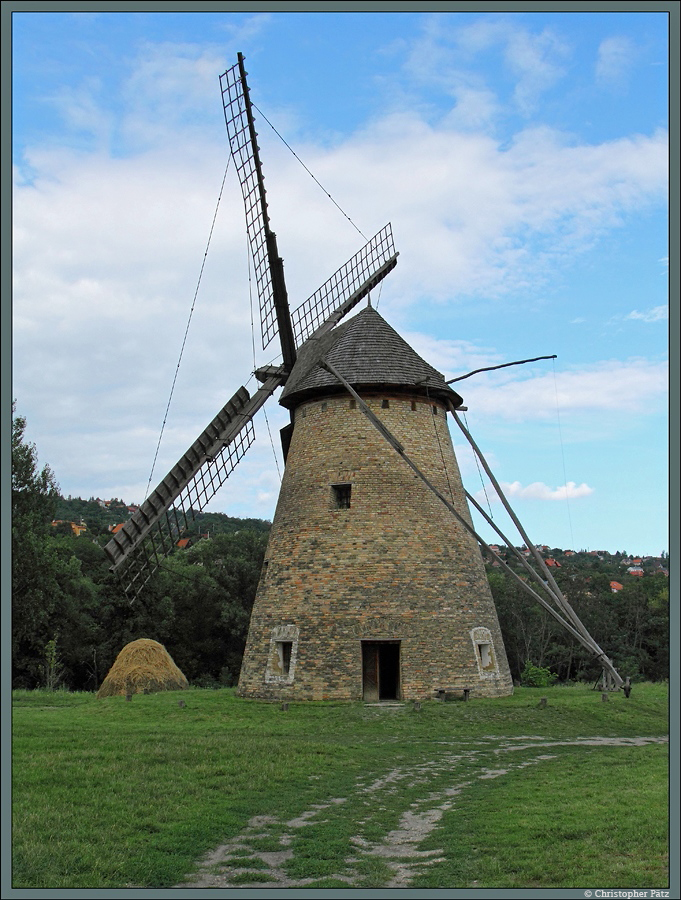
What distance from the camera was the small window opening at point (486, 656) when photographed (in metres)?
19.1

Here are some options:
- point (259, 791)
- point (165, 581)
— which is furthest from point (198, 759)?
point (165, 581)

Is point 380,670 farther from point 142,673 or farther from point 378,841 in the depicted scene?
point 378,841

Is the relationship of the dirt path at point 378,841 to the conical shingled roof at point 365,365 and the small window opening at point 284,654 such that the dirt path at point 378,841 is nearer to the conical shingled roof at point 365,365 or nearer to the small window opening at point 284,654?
the small window opening at point 284,654

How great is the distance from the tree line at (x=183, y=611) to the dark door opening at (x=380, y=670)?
13198 millimetres

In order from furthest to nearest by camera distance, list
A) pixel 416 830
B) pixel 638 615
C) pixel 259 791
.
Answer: pixel 638 615, pixel 259 791, pixel 416 830

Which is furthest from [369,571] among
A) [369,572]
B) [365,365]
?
[365,365]

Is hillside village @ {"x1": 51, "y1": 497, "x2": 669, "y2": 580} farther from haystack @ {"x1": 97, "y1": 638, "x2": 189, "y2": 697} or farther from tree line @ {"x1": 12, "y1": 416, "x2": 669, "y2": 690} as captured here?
haystack @ {"x1": 97, "y1": 638, "x2": 189, "y2": 697}

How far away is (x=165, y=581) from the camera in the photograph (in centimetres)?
3866

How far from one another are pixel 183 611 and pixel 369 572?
2393cm

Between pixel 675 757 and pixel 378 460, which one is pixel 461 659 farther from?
pixel 675 757

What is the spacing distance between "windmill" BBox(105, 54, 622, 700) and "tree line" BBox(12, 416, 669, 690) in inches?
376

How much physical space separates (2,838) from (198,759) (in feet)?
18.3

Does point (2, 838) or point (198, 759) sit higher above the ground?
point (2, 838)

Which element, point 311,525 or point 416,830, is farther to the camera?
point 311,525
